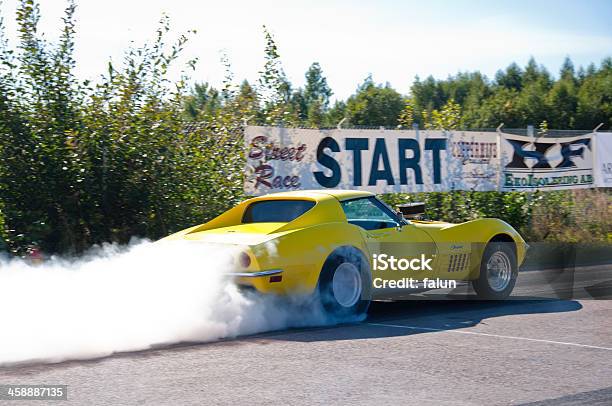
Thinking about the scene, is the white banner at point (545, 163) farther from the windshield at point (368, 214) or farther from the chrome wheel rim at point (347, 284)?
the chrome wheel rim at point (347, 284)

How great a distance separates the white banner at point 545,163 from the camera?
55.6 ft

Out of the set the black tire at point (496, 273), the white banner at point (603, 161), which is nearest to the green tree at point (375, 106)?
the white banner at point (603, 161)

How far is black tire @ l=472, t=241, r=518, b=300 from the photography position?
954cm

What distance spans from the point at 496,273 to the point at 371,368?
3.95 meters

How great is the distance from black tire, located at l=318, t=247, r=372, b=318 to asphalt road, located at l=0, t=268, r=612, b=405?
0.19 metres

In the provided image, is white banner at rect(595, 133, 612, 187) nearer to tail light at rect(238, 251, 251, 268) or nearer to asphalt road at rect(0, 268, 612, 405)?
asphalt road at rect(0, 268, 612, 405)

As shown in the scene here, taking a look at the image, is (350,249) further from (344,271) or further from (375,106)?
(375,106)

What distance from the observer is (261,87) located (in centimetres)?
1441

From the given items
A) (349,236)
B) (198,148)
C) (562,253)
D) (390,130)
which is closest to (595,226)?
(562,253)

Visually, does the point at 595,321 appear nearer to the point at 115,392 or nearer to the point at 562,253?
the point at 115,392

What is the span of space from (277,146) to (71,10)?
3.70 m

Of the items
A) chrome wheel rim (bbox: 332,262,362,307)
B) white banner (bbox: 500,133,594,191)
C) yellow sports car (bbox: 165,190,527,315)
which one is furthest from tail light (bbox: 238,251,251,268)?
white banner (bbox: 500,133,594,191)

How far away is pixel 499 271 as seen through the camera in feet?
31.8

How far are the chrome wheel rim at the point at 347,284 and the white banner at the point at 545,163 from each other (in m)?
9.19
